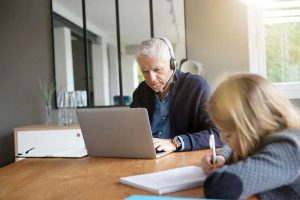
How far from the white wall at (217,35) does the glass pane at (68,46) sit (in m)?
1.00

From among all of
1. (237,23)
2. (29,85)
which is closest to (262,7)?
(237,23)

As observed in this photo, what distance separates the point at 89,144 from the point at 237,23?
2.16 m

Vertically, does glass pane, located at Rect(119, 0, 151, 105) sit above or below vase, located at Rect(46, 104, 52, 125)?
above

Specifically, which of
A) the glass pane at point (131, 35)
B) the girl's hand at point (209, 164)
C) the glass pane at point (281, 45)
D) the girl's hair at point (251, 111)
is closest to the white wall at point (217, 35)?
the glass pane at point (281, 45)

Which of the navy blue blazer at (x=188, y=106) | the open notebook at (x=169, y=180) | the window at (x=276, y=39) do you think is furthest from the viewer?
the window at (x=276, y=39)

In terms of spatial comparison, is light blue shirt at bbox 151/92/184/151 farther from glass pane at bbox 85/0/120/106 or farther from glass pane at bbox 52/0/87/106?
glass pane at bbox 52/0/87/106

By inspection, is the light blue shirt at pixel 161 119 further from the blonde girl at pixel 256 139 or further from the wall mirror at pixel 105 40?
the wall mirror at pixel 105 40

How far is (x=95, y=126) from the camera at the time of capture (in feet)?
4.79

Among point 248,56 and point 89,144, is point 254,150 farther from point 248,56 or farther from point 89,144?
point 248,56

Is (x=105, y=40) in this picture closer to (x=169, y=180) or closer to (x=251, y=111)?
(x=169, y=180)

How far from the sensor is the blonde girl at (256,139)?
0.81 meters

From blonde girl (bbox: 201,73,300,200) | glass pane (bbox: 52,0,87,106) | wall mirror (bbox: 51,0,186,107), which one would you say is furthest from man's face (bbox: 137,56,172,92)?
glass pane (bbox: 52,0,87,106)

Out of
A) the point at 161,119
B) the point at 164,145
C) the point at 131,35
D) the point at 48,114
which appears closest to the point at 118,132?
the point at 164,145

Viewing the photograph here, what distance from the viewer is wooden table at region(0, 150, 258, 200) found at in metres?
0.97
